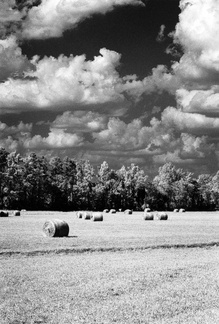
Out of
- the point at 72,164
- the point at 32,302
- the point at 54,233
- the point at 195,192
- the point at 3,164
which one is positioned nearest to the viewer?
the point at 32,302

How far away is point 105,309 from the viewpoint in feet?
37.1

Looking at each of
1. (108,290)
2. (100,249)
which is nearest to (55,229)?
(100,249)

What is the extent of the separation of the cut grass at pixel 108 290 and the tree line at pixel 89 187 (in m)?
90.1

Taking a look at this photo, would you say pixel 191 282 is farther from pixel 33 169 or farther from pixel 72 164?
pixel 72 164

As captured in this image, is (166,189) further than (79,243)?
Yes

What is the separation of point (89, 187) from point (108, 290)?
11441cm

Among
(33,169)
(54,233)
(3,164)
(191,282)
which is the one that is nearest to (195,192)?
(33,169)

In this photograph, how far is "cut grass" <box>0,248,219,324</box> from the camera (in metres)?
10.8

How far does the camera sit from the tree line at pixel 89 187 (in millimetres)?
112875

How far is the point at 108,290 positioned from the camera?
13.5 meters

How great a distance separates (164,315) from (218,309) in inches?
65.8

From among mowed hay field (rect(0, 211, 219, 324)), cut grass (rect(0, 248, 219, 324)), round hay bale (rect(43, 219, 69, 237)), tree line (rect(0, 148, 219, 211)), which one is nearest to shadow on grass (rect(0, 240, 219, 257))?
mowed hay field (rect(0, 211, 219, 324))

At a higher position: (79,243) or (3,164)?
(3,164)

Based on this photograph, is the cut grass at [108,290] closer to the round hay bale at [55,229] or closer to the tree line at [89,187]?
the round hay bale at [55,229]
